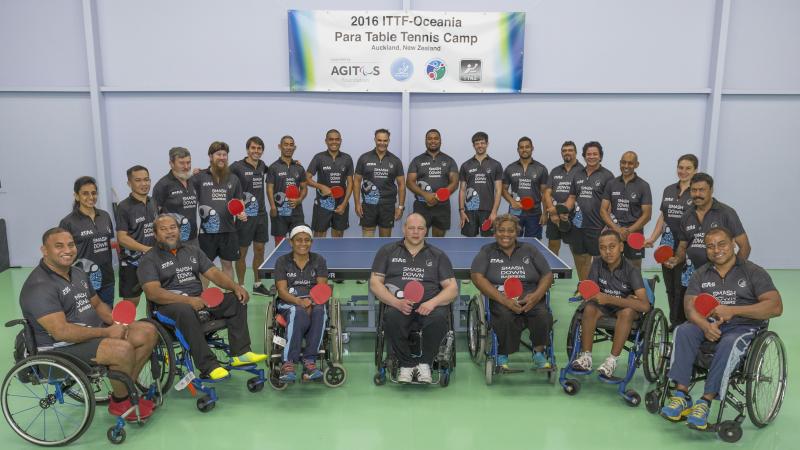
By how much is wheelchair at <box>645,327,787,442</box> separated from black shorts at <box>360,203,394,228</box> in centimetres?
333

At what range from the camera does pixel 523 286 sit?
4242 millimetres

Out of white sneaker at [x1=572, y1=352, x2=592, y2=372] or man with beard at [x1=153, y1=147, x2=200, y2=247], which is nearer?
white sneaker at [x1=572, y1=352, x2=592, y2=372]

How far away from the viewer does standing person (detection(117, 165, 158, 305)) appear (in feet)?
15.0

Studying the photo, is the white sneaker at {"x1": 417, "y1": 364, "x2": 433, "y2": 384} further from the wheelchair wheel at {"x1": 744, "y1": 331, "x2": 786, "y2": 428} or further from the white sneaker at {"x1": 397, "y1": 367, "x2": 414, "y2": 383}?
the wheelchair wheel at {"x1": 744, "y1": 331, "x2": 786, "y2": 428}

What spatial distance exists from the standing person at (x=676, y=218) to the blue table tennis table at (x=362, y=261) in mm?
875

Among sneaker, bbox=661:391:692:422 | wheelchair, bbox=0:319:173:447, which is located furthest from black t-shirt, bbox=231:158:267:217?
sneaker, bbox=661:391:692:422

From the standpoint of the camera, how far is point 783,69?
7.16 metres

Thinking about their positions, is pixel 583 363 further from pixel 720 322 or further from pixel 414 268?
pixel 414 268

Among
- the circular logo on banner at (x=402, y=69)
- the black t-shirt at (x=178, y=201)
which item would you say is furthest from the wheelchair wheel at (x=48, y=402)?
the circular logo on banner at (x=402, y=69)

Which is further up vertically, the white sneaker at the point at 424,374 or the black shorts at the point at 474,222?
the black shorts at the point at 474,222

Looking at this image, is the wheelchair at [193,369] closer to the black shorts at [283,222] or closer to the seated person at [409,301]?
the seated person at [409,301]

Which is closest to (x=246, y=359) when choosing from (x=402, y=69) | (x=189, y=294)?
(x=189, y=294)

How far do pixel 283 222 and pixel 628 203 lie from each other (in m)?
3.36

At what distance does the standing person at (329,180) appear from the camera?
6426 millimetres
